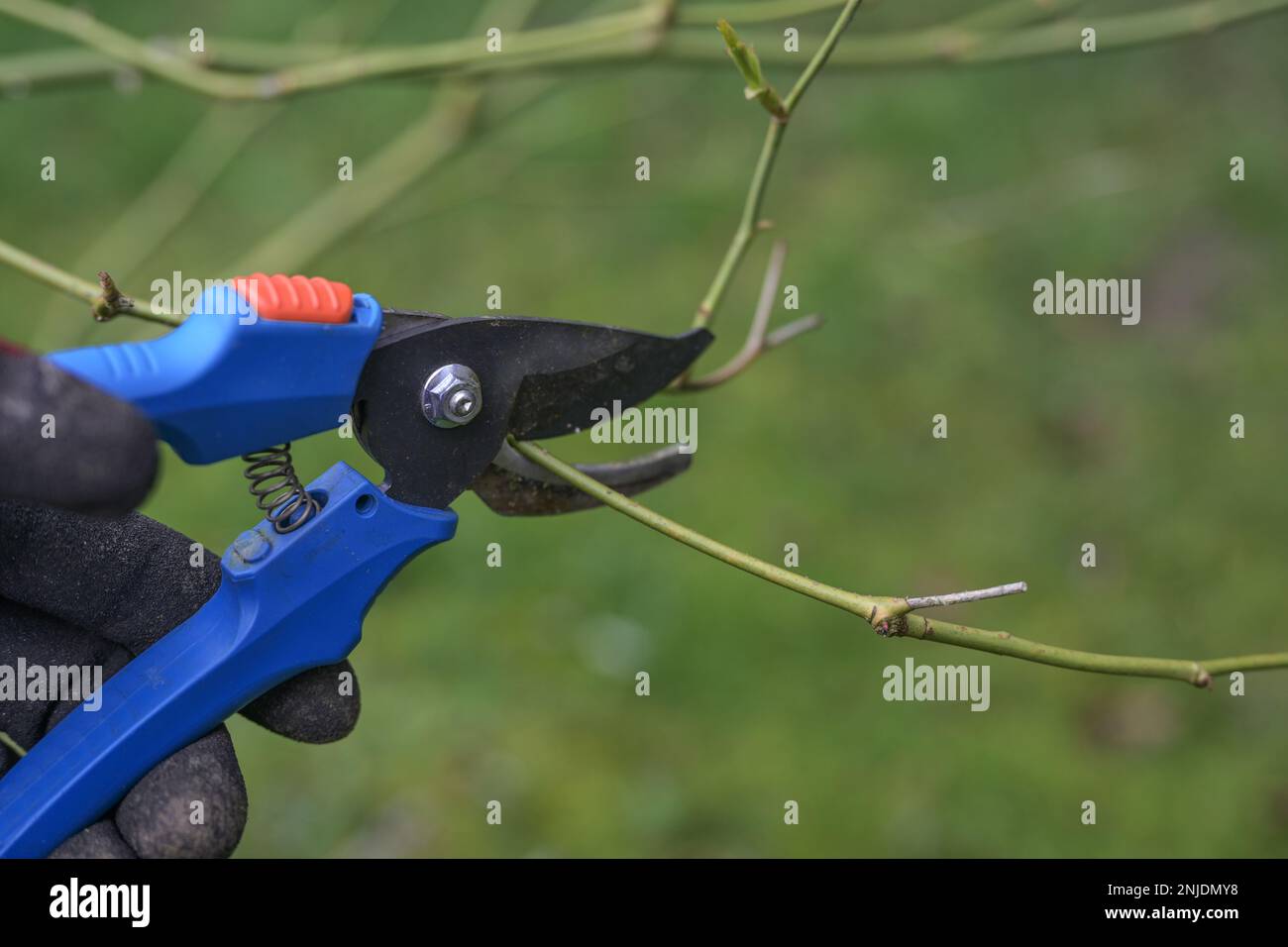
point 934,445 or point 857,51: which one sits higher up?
point 857,51

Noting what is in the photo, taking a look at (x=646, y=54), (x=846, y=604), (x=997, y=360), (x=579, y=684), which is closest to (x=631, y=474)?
(x=846, y=604)

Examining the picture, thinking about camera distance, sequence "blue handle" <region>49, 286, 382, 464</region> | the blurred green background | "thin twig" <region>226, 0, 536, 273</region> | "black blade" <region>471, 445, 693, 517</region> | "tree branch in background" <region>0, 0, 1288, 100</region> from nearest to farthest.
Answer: "blue handle" <region>49, 286, 382, 464</region> < "black blade" <region>471, 445, 693, 517</region> < "tree branch in background" <region>0, 0, 1288, 100</region> < "thin twig" <region>226, 0, 536, 273</region> < the blurred green background

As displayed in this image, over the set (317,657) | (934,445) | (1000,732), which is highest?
(934,445)

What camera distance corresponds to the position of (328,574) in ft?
2.77

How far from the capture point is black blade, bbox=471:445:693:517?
0.93 m

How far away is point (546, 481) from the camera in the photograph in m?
0.94

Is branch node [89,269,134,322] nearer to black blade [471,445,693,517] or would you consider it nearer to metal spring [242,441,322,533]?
metal spring [242,441,322,533]

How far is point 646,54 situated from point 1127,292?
1426 millimetres

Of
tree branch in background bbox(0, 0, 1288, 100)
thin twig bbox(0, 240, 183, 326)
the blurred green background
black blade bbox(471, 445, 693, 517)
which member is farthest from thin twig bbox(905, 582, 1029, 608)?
the blurred green background

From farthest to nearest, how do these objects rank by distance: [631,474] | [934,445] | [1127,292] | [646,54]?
[1127,292] < [934,445] < [646,54] < [631,474]

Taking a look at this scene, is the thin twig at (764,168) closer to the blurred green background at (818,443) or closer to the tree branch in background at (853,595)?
the tree branch in background at (853,595)

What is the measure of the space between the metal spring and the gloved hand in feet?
0.27

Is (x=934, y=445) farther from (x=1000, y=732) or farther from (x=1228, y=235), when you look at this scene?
(x=1228, y=235)

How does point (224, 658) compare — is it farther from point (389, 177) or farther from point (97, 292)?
point (389, 177)
